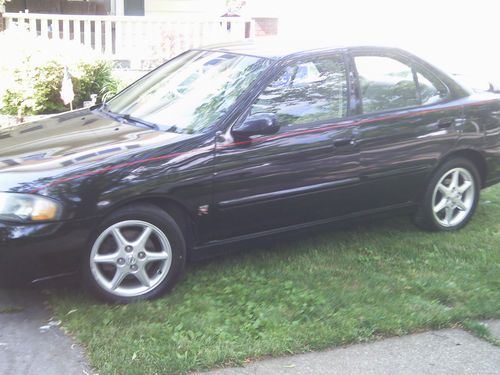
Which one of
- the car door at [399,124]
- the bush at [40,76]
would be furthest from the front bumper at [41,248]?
the bush at [40,76]

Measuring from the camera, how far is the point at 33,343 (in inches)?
133

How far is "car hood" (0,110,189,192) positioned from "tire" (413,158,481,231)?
2294mm

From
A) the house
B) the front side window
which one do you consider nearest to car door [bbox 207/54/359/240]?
the front side window

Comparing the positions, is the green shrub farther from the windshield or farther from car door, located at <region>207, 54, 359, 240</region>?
car door, located at <region>207, 54, 359, 240</region>

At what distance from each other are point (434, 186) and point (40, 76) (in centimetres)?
538

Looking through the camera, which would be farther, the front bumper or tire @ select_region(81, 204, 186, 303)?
tire @ select_region(81, 204, 186, 303)

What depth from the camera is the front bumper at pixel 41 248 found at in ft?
11.0

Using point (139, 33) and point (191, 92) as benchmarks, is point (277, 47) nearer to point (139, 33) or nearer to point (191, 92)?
point (191, 92)

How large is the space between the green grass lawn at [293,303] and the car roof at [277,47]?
1492mm

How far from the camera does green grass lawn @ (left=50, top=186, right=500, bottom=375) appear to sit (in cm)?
330

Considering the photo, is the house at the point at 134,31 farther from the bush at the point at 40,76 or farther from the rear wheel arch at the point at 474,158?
the rear wheel arch at the point at 474,158

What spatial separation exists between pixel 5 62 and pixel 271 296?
18.8ft

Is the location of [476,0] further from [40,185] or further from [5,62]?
[40,185]

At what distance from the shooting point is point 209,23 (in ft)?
37.3
